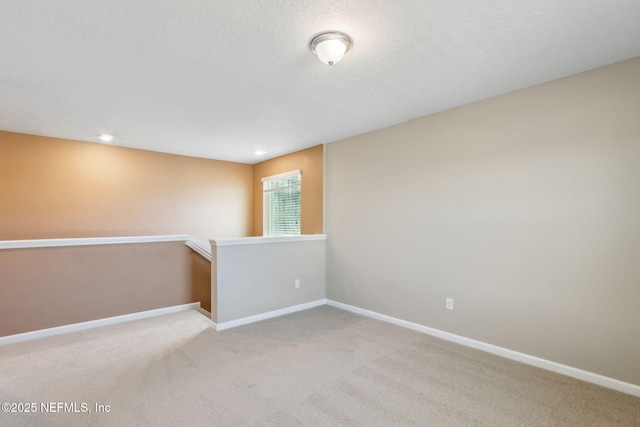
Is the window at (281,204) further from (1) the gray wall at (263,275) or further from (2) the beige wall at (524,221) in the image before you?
(2) the beige wall at (524,221)

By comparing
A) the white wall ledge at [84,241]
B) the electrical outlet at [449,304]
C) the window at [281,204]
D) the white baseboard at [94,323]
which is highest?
the window at [281,204]

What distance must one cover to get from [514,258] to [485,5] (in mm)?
2178

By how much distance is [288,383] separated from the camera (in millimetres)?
2426

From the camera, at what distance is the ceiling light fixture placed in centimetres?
200

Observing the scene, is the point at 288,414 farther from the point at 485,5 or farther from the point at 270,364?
the point at 485,5

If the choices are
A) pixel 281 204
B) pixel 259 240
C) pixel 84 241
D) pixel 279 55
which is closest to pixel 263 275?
pixel 259 240

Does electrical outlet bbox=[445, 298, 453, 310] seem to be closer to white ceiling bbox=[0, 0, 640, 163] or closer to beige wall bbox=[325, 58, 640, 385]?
beige wall bbox=[325, 58, 640, 385]

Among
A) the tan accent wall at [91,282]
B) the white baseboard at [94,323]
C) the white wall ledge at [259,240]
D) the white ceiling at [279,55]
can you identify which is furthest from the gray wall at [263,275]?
the white ceiling at [279,55]

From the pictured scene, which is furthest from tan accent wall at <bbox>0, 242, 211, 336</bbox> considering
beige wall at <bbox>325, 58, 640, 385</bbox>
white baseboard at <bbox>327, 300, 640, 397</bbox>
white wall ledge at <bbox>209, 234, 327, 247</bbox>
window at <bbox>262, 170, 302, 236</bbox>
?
white baseboard at <bbox>327, 300, 640, 397</bbox>

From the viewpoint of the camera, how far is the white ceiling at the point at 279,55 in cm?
179

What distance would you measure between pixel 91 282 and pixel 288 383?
3.02 m

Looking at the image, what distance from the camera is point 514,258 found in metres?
2.88

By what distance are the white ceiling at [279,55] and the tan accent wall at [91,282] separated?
5.50 feet

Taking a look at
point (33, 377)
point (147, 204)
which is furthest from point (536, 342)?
point (147, 204)
